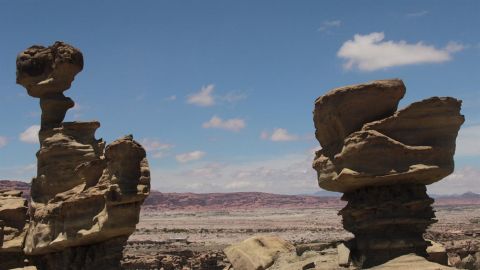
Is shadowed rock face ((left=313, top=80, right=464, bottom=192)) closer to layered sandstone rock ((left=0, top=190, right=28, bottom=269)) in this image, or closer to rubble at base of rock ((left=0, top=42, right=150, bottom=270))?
rubble at base of rock ((left=0, top=42, right=150, bottom=270))

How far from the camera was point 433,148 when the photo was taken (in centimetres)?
1509

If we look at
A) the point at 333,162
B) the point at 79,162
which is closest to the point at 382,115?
the point at 333,162

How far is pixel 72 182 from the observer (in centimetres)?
1938

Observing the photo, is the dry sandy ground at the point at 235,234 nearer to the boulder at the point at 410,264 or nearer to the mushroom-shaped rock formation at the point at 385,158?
the mushroom-shaped rock formation at the point at 385,158

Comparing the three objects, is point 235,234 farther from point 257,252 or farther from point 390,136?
point 390,136

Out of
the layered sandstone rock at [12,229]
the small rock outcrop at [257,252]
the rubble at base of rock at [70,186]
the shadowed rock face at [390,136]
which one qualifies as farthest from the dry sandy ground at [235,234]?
the layered sandstone rock at [12,229]

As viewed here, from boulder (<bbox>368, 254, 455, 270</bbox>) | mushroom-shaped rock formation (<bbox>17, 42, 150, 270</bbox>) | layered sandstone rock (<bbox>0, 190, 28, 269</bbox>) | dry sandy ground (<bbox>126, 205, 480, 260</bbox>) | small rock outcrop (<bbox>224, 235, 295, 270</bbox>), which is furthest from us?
dry sandy ground (<bbox>126, 205, 480, 260</bbox>)

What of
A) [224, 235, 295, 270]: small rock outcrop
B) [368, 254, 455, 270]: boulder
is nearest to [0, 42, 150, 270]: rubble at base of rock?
[224, 235, 295, 270]: small rock outcrop

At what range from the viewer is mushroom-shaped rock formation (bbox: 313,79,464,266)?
15.2 metres

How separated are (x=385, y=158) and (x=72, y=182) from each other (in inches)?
410

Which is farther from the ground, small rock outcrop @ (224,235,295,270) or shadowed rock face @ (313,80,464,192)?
shadowed rock face @ (313,80,464,192)

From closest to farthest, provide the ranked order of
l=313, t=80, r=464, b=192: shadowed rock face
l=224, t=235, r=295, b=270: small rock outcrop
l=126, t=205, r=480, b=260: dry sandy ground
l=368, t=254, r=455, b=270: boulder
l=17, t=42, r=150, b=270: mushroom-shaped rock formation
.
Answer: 1. l=368, t=254, r=455, b=270: boulder
2. l=313, t=80, r=464, b=192: shadowed rock face
3. l=17, t=42, r=150, b=270: mushroom-shaped rock formation
4. l=224, t=235, r=295, b=270: small rock outcrop
5. l=126, t=205, r=480, b=260: dry sandy ground

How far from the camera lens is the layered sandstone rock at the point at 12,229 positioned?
20.1 meters

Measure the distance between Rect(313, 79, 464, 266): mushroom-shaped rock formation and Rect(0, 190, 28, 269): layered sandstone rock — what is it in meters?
11.2
